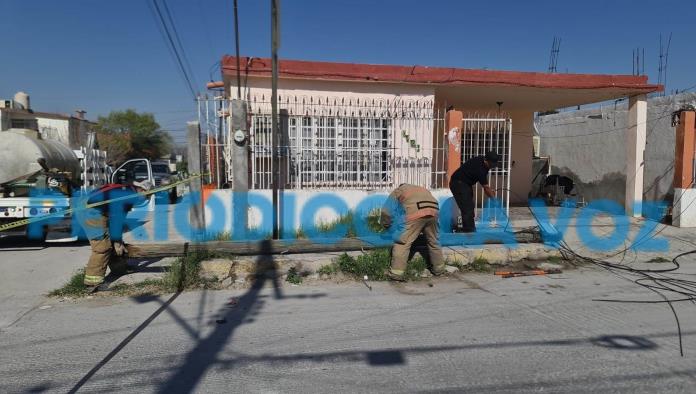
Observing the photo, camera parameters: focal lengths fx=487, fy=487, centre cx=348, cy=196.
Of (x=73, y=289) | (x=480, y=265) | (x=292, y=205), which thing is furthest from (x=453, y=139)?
(x=73, y=289)

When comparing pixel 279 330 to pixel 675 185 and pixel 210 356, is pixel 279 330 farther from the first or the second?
pixel 675 185

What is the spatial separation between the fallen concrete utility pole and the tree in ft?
118

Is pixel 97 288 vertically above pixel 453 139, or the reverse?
pixel 453 139

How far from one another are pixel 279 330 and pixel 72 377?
1716 millimetres

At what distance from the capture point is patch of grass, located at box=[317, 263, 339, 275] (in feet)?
21.6

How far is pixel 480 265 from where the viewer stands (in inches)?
281

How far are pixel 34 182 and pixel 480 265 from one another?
842 centimetres

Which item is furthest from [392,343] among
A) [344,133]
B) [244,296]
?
[344,133]

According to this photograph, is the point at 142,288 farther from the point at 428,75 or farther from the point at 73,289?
the point at 428,75

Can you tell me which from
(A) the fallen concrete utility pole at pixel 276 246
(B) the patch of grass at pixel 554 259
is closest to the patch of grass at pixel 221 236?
(A) the fallen concrete utility pole at pixel 276 246

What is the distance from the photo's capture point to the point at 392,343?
425 centimetres

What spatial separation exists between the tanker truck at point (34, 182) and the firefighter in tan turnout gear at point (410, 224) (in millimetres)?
5543

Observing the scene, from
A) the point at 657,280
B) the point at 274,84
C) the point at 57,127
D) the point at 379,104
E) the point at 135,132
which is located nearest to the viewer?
the point at 657,280

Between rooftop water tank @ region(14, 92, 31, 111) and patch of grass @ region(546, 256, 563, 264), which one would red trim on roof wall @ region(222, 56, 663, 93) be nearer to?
patch of grass @ region(546, 256, 563, 264)
